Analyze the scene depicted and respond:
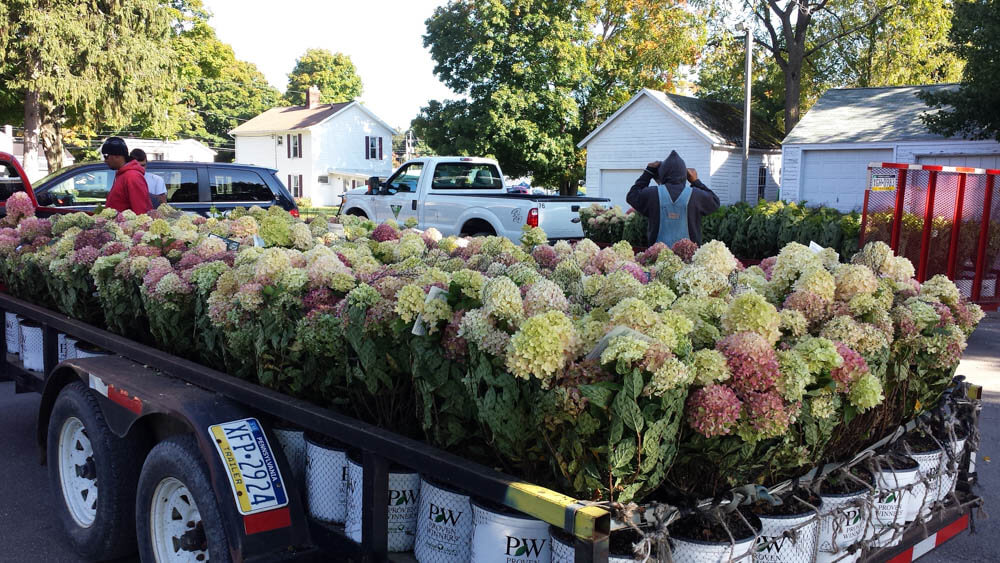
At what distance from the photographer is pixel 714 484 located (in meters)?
2.25

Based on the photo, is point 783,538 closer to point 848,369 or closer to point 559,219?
point 848,369

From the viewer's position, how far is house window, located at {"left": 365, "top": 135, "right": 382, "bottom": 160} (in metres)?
55.4

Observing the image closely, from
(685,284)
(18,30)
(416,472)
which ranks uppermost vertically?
(18,30)

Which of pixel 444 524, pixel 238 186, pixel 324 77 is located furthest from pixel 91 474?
A: pixel 324 77

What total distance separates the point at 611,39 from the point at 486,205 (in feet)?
89.3

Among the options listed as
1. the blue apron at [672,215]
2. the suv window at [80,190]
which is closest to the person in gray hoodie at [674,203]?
the blue apron at [672,215]

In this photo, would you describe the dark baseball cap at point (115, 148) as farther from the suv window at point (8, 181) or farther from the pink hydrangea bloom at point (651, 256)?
the pink hydrangea bloom at point (651, 256)

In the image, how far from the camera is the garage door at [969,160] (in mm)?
20703

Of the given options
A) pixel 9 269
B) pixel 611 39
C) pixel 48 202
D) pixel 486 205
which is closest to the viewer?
pixel 9 269

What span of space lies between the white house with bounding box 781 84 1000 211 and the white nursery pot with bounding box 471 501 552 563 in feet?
75.8

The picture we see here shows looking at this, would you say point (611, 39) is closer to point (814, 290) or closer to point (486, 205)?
point (486, 205)

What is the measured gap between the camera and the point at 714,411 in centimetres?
204

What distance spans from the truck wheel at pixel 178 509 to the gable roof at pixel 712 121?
2651 cm

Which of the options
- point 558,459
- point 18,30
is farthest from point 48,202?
point 18,30
